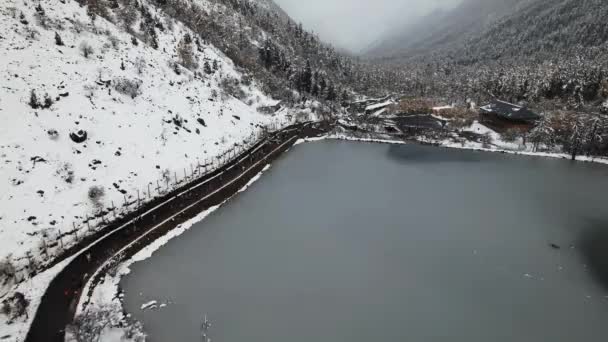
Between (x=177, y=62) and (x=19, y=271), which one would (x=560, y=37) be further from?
(x=19, y=271)

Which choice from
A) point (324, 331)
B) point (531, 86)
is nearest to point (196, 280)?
point (324, 331)

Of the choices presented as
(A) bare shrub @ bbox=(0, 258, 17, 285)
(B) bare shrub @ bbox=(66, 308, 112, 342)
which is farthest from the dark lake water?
(A) bare shrub @ bbox=(0, 258, 17, 285)

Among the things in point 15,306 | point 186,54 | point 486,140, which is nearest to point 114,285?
point 15,306

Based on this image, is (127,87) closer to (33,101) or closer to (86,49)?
(86,49)

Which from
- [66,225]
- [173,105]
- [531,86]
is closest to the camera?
[66,225]

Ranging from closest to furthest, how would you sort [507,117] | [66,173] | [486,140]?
[66,173] < [486,140] < [507,117]

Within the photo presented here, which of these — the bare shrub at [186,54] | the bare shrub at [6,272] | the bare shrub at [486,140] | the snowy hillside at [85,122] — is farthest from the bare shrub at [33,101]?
the bare shrub at [486,140]

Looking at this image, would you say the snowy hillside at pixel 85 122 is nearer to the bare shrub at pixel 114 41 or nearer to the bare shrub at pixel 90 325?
the bare shrub at pixel 114 41
